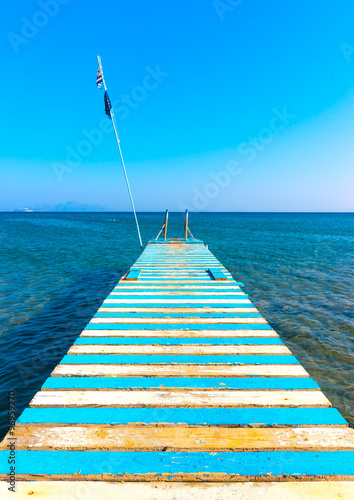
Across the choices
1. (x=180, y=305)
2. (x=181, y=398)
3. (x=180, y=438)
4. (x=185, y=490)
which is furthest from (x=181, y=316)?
(x=185, y=490)

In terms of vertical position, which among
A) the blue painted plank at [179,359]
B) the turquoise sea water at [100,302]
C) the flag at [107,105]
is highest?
the flag at [107,105]

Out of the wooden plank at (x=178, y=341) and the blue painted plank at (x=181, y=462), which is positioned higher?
the wooden plank at (x=178, y=341)

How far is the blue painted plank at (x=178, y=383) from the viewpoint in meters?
2.89

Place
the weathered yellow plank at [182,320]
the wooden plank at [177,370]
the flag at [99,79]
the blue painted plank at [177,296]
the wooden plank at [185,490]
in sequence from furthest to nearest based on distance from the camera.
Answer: the flag at [99,79], the blue painted plank at [177,296], the weathered yellow plank at [182,320], the wooden plank at [177,370], the wooden plank at [185,490]

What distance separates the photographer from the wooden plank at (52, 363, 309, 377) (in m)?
3.12

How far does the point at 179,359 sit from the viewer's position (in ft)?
11.3

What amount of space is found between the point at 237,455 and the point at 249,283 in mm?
11172

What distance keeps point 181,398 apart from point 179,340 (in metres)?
1.24

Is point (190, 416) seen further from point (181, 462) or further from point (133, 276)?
point (133, 276)

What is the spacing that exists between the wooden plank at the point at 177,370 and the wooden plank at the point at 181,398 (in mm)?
306

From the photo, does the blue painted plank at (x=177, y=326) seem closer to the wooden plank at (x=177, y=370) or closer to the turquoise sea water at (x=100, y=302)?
the wooden plank at (x=177, y=370)

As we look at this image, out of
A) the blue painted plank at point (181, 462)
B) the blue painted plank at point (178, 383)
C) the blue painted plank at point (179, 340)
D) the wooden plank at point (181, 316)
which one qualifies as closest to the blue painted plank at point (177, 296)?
the wooden plank at point (181, 316)

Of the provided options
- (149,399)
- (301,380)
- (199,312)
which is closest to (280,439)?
(301,380)

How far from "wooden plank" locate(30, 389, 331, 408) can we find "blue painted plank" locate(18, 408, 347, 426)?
0.07 m
